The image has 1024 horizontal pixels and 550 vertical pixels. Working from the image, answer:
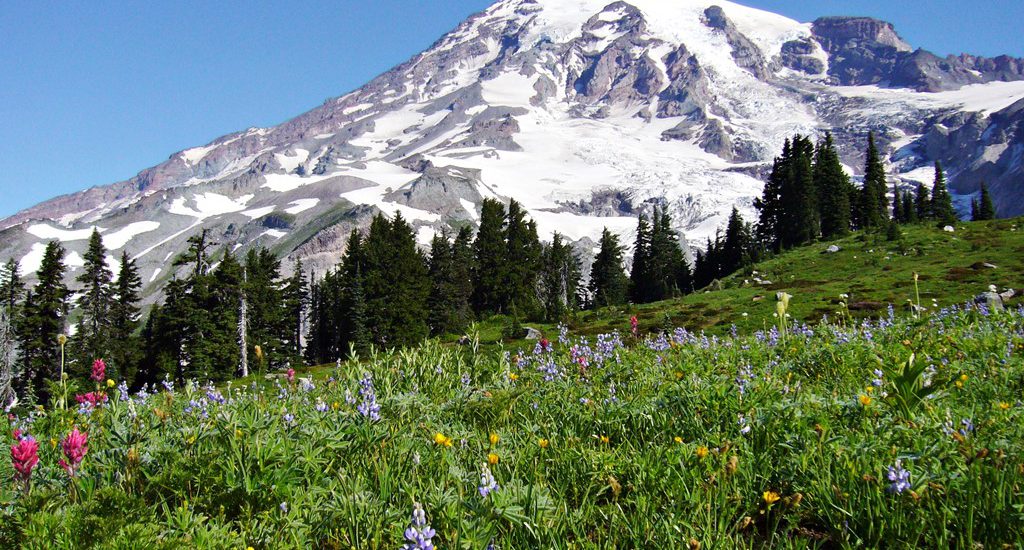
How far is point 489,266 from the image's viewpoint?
2416 inches

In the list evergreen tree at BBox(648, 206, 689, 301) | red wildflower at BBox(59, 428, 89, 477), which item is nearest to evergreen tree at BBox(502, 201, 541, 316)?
evergreen tree at BBox(648, 206, 689, 301)

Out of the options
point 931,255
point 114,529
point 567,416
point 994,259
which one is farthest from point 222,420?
point 931,255

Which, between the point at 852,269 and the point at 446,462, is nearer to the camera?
the point at 446,462

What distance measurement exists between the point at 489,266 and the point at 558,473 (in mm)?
57948

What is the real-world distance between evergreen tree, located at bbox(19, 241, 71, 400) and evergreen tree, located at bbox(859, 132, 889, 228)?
74.7 metres

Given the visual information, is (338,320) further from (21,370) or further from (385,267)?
(21,370)

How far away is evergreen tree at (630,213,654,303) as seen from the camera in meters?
71.6

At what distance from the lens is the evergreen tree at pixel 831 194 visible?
57.3m

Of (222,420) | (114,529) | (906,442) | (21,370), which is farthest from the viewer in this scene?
(21,370)

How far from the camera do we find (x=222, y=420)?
371 centimetres

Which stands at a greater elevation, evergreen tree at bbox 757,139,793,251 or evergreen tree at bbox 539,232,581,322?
evergreen tree at bbox 757,139,793,251

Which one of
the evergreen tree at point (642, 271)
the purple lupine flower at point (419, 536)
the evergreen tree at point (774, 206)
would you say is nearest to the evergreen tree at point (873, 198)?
the evergreen tree at point (774, 206)

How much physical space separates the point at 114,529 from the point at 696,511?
2729 mm

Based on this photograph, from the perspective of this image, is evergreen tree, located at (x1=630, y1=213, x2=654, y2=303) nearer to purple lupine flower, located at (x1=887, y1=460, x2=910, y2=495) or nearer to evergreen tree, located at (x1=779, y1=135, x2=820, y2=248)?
evergreen tree, located at (x1=779, y1=135, x2=820, y2=248)
